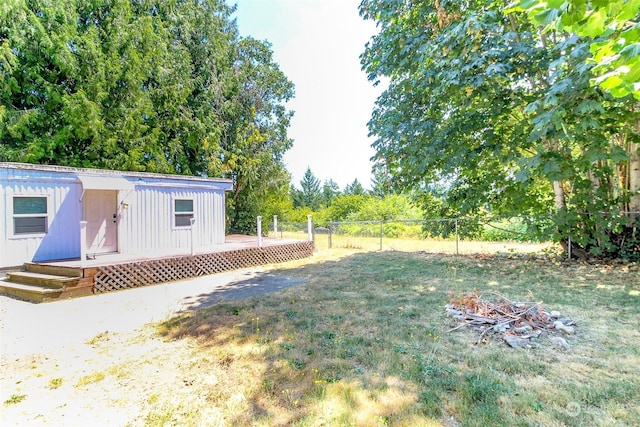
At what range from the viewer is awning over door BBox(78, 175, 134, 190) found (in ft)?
24.1

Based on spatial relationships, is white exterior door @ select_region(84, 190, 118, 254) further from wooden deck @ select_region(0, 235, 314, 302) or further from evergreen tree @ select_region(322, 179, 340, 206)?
evergreen tree @ select_region(322, 179, 340, 206)

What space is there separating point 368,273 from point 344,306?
2.67 m

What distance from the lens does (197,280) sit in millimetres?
7242

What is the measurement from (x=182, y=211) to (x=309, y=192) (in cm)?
4045

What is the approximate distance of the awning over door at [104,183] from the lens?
736 cm

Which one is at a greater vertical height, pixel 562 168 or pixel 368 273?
pixel 562 168

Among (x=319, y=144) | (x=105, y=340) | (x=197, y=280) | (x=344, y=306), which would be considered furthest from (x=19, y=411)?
(x=319, y=144)

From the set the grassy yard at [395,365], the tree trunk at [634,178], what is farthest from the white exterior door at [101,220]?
the tree trunk at [634,178]

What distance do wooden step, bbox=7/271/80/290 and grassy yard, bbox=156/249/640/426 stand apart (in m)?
2.88

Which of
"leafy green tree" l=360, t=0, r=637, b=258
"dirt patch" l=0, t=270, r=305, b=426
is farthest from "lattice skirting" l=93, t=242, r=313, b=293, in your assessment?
"leafy green tree" l=360, t=0, r=637, b=258

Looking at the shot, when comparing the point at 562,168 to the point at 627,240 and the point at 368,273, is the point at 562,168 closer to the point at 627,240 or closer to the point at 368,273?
the point at 627,240

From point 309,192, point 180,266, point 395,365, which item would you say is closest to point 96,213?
point 180,266

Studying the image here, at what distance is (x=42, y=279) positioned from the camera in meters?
6.02

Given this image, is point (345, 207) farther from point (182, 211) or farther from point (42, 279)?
point (42, 279)
